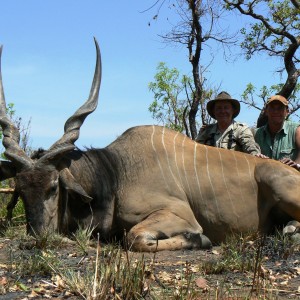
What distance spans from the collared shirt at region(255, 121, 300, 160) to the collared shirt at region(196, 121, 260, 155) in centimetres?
27

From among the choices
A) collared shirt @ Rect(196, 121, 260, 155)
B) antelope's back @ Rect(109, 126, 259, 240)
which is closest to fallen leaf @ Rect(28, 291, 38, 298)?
antelope's back @ Rect(109, 126, 259, 240)

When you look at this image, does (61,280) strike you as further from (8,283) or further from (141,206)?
(141,206)

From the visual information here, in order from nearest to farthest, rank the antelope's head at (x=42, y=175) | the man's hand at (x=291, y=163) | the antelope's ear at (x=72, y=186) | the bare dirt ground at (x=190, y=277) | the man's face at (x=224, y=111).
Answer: the bare dirt ground at (x=190, y=277) → the antelope's head at (x=42, y=175) → the antelope's ear at (x=72, y=186) → the man's hand at (x=291, y=163) → the man's face at (x=224, y=111)

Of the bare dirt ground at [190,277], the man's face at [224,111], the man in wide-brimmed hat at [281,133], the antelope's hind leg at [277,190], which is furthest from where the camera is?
the man's face at [224,111]

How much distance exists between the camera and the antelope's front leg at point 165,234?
376cm

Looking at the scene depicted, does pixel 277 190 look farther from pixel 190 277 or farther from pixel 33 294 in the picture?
pixel 33 294

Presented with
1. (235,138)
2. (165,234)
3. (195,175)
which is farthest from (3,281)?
(235,138)

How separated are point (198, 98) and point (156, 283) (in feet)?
24.6

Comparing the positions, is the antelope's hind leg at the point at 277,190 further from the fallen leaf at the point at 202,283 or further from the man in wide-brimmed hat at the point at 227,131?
the fallen leaf at the point at 202,283

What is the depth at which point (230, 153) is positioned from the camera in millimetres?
4617

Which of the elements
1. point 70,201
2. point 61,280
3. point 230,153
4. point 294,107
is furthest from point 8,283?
point 294,107

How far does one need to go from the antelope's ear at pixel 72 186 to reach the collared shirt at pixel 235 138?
164 cm

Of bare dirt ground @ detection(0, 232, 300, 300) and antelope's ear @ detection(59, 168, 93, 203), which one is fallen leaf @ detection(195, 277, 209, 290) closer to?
bare dirt ground @ detection(0, 232, 300, 300)

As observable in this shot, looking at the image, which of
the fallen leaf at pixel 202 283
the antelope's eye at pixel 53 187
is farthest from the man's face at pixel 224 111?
the fallen leaf at pixel 202 283
